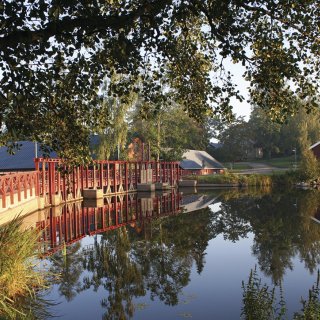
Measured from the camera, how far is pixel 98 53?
7211 millimetres

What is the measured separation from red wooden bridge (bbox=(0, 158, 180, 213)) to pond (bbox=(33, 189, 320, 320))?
242 cm

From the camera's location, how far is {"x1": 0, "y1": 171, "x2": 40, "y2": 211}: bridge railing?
65.7ft

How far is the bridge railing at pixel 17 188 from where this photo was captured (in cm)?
2002

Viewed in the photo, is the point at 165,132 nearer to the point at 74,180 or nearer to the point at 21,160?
the point at 21,160

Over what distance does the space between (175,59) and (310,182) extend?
46.9 metres

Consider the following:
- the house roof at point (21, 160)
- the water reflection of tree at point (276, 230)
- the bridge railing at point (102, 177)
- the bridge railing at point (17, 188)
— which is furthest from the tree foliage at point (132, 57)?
the house roof at point (21, 160)

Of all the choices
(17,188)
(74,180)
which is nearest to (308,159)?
(74,180)

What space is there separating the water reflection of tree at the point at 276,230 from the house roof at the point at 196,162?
3426 centimetres

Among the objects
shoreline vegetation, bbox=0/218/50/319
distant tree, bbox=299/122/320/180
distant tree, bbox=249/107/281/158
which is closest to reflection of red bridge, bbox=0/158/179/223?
shoreline vegetation, bbox=0/218/50/319

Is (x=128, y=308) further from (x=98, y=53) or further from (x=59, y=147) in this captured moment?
(x=98, y=53)

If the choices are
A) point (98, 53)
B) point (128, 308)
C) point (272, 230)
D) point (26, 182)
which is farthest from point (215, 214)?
point (98, 53)

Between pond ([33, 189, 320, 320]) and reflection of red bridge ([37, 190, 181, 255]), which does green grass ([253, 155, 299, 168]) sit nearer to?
reflection of red bridge ([37, 190, 181, 255])

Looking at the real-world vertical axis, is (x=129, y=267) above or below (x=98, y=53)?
below

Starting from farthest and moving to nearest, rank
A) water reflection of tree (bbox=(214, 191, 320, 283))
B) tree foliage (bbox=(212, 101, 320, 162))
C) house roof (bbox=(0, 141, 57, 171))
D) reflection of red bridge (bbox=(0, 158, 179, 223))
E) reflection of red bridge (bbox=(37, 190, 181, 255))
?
tree foliage (bbox=(212, 101, 320, 162))
house roof (bbox=(0, 141, 57, 171))
reflection of red bridge (bbox=(0, 158, 179, 223))
reflection of red bridge (bbox=(37, 190, 181, 255))
water reflection of tree (bbox=(214, 191, 320, 283))
